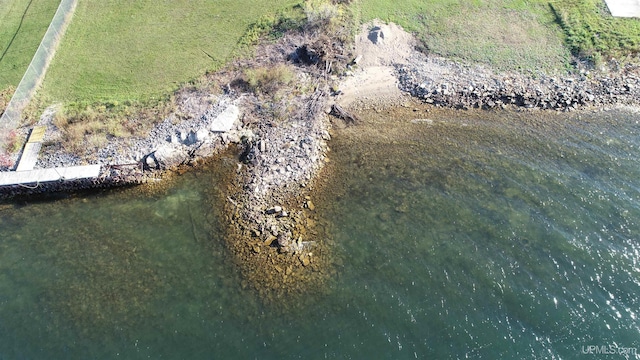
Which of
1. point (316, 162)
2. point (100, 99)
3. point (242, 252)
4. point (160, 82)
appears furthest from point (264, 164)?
point (100, 99)

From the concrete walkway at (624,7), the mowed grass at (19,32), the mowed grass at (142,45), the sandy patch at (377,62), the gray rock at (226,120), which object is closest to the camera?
the gray rock at (226,120)

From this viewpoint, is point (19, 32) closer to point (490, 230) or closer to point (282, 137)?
point (282, 137)

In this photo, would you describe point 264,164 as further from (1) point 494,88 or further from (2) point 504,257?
(1) point 494,88

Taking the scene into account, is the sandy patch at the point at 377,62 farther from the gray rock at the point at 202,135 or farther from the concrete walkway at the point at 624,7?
the concrete walkway at the point at 624,7

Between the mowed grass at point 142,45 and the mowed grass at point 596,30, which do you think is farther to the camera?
the mowed grass at point 596,30

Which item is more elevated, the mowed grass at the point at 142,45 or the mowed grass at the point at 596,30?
the mowed grass at the point at 596,30

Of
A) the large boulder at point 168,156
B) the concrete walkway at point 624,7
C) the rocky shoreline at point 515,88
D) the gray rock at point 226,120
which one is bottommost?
the large boulder at point 168,156

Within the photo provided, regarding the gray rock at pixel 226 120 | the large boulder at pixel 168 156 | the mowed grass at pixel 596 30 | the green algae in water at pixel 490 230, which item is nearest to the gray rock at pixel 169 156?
the large boulder at pixel 168 156
